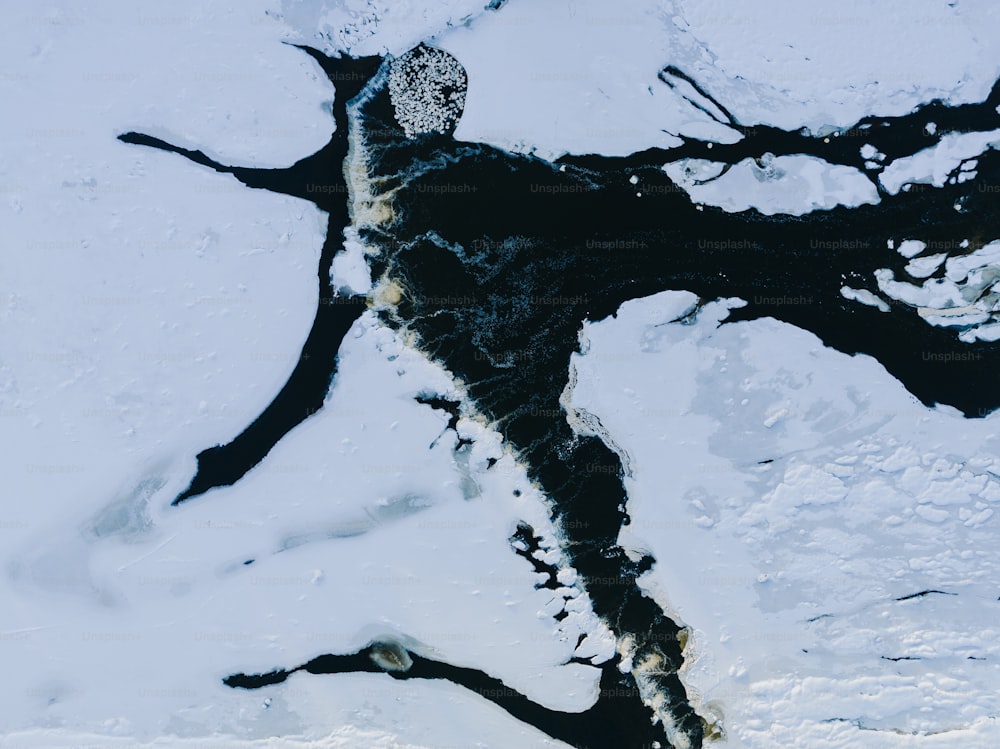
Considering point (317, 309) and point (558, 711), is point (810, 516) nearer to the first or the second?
point (558, 711)

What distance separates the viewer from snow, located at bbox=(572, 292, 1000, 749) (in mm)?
2477

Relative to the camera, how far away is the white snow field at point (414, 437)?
96.7 inches

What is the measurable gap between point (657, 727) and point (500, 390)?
1.82 metres

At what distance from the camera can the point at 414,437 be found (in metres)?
2.49

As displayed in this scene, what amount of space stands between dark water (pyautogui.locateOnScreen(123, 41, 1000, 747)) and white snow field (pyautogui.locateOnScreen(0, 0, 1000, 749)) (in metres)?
0.08

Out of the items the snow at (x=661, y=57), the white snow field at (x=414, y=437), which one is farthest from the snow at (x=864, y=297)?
the snow at (x=661, y=57)

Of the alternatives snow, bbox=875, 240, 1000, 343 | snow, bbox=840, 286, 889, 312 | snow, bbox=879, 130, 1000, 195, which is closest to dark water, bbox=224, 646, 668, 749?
snow, bbox=840, 286, 889, 312

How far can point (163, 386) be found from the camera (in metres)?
2.45

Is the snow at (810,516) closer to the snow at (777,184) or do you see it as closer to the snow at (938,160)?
the snow at (777,184)

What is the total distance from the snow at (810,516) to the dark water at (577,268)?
14 centimetres

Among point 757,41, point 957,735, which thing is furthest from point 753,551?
point 757,41

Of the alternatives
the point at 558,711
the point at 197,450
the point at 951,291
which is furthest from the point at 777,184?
the point at 197,450

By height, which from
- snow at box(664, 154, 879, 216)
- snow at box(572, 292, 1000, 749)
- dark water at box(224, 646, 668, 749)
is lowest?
dark water at box(224, 646, 668, 749)

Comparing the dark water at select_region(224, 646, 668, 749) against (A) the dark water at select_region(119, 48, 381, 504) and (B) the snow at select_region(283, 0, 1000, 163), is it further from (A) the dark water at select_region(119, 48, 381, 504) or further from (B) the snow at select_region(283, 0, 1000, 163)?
(B) the snow at select_region(283, 0, 1000, 163)
